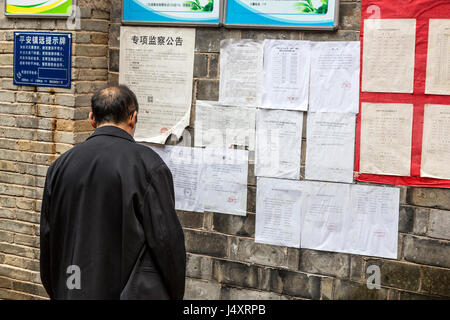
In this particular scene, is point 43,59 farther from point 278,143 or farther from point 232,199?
point 278,143

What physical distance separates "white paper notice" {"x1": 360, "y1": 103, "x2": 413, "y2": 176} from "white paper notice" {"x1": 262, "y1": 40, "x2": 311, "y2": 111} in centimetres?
49

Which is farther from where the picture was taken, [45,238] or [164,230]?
[45,238]

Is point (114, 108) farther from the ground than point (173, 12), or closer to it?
closer to it

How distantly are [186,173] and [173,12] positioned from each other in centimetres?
128

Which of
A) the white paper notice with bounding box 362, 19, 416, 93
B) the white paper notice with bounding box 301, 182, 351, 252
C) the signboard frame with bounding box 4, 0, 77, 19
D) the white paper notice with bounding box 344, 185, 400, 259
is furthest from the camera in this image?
the signboard frame with bounding box 4, 0, 77, 19

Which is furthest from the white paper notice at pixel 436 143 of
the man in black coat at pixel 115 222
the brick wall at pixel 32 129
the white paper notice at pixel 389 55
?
the brick wall at pixel 32 129

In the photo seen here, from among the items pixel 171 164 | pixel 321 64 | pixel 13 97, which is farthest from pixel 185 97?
pixel 13 97

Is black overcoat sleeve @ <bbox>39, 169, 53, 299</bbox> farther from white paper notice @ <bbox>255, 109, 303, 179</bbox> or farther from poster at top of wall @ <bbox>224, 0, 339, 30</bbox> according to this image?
poster at top of wall @ <bbox>224, 0, 339, 30</bbox>

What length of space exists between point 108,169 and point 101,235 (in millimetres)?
352

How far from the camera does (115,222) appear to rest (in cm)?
352

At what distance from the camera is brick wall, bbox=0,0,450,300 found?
15.2ft

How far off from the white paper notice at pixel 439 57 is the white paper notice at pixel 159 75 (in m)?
1.81

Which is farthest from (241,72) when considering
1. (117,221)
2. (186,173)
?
(117,221)

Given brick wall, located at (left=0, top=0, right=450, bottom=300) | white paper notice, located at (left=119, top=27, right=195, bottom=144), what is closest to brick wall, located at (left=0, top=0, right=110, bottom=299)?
brick wall, located at (left=0, top=0, right=450, bottom=300)
